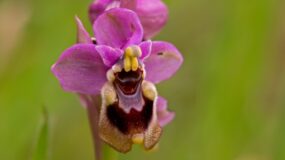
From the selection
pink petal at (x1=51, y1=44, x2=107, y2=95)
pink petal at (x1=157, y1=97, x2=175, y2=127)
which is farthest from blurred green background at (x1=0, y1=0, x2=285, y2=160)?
pink petal at (x1=51, y1=44, x2=107, y2=95)

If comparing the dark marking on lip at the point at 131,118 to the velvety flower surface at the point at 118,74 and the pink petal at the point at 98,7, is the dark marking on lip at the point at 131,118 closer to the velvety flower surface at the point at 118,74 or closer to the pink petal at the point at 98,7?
the velvety flower surface at the point at 118,74

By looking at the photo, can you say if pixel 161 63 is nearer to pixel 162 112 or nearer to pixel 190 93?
pixel 162 112

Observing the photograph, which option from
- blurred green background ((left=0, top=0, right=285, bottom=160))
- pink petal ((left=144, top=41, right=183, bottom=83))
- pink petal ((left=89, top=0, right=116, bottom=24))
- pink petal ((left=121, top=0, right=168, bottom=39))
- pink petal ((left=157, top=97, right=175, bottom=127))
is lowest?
blurred green background ((left=0, top=0, right=285, bottom=160))

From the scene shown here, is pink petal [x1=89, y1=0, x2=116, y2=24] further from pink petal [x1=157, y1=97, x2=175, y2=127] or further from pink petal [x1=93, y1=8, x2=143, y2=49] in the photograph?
pink petal [x1=157, y1=97, x2=175, y2=127]

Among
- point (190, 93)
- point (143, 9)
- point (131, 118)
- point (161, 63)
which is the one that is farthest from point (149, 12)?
point (190, 93)

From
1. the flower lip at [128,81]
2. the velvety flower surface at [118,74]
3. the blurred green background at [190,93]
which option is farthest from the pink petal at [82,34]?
the blurred green background at [190,93]

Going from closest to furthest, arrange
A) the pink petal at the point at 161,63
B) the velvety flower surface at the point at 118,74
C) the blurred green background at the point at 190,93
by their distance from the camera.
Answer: the velvety flower surface at the point at 118,74 → the pink petal at the point at 161,63 → the blurred green background at the point at 190,93

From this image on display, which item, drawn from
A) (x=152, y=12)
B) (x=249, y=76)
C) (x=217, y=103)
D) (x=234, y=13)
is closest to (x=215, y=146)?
(x=217, y=103)
